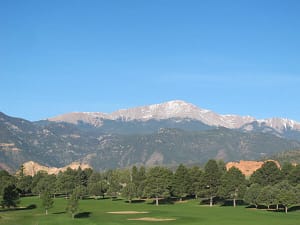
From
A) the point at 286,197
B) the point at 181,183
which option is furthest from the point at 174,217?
the point at 181,183

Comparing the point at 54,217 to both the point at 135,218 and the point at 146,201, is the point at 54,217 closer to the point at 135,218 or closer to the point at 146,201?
the point at 135,218

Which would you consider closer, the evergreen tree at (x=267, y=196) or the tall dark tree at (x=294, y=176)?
the evergreen tree at (x=267, y=196)

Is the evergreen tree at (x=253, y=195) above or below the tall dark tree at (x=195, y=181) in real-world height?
below

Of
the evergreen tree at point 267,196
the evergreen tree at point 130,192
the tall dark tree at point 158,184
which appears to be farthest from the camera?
the evergreen tree at point 130,192

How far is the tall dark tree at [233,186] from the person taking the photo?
171000 mm

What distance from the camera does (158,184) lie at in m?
184

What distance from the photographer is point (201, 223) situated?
117688 mm

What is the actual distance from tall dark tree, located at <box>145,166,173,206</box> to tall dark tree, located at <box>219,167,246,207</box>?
20630 mm

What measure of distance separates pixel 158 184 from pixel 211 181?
18515 millimetres

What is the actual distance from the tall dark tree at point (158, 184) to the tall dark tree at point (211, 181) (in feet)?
44.1

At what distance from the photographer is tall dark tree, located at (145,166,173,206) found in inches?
7190

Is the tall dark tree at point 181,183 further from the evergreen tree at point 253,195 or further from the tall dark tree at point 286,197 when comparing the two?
the tall dark tree at point 286,197

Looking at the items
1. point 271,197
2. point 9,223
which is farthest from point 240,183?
point 9,223

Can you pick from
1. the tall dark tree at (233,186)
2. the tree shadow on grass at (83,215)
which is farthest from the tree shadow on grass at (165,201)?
the tree shadow on grass at (83,215)
